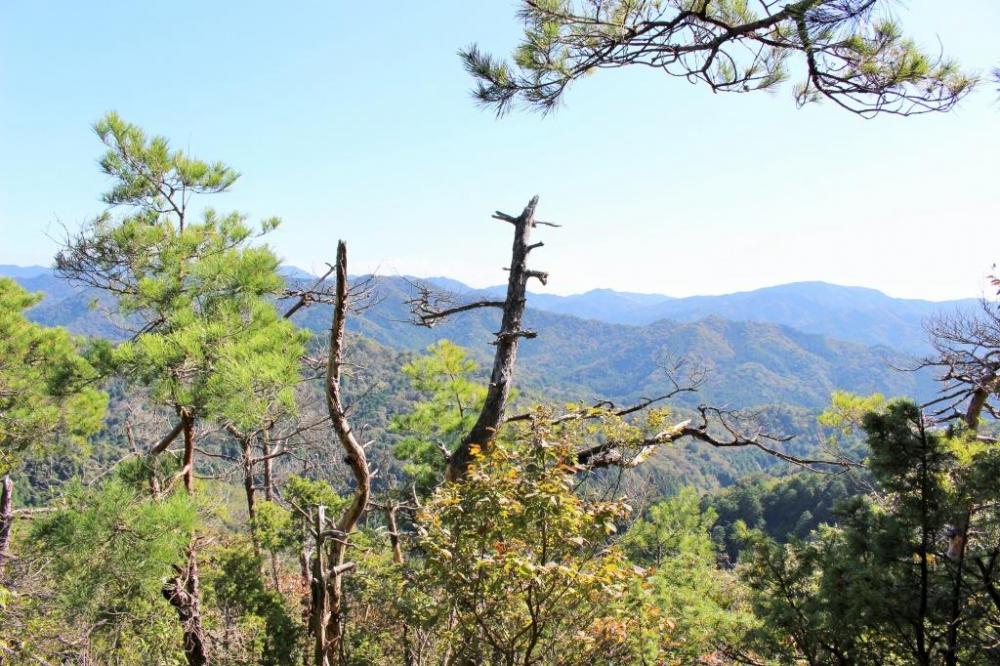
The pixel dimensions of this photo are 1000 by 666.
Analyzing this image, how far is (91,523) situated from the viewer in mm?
3641

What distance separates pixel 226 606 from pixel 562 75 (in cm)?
685

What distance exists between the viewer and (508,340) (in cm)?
502

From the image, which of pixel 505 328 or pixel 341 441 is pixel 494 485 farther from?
pixel 505 328

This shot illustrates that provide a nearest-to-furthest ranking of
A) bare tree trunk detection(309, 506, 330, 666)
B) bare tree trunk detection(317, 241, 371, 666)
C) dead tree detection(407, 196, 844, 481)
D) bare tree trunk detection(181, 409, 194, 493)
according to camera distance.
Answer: bare tree trunk detection(317, 241, 371, 666) → bare tree trunk detection(309, 506, 330, 666) → dead tree detection(407, 196, 844, 481) → bare tree trunk detection(181, 409, 194, 493)

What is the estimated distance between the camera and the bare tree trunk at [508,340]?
4852 millimetres

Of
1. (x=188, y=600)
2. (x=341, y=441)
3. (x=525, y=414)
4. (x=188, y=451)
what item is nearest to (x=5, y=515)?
(x=188, y=600)

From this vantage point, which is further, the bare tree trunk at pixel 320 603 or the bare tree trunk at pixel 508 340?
the bare tree trunk at pixel 508 340

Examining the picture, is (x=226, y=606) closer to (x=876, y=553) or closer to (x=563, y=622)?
(x=563, y=622)

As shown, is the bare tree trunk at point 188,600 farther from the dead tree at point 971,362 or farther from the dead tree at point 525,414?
the dead tree at point 971,362

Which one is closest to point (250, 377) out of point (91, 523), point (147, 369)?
point (147, 369)

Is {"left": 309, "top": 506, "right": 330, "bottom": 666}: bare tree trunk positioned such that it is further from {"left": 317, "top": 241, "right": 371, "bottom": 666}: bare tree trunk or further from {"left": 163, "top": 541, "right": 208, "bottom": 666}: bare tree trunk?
{"left": 163, "top": 541, "right": 208, "bottom": 666}: bare tree trunk

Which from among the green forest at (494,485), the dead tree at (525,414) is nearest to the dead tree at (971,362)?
the green forest at (494,485)

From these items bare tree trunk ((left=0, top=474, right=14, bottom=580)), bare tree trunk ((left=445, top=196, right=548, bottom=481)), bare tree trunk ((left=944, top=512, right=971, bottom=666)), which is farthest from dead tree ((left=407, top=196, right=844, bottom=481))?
bare tree trunk ((left=0, top=474, right=14, bottom=580))

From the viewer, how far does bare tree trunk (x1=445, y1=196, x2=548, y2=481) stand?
191 inches
